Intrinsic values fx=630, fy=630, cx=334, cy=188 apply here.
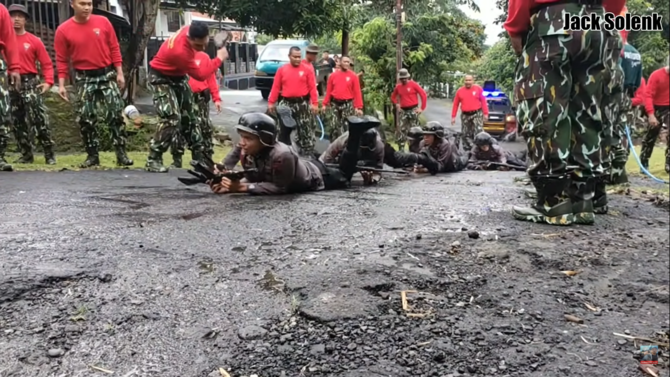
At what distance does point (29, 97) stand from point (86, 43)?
182 centimetres

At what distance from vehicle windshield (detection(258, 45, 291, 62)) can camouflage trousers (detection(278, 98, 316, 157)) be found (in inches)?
494

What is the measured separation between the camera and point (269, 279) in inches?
109

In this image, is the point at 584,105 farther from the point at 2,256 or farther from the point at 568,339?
the point at 2,256

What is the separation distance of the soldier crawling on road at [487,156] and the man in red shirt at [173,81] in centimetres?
523

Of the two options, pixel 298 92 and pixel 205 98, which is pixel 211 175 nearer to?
pixel 205 98

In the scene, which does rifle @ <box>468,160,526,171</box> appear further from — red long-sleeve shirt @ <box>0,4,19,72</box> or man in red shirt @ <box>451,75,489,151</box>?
red long-sleeve shirt @ <box>0,4,19,72</box>

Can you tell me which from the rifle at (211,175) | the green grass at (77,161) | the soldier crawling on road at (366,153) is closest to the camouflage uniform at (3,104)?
the green grass at (77,161)

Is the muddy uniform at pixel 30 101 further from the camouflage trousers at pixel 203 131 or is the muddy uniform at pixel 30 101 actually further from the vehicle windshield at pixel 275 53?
the vehicle windshield at pixel 275 53

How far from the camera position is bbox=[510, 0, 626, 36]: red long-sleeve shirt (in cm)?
400

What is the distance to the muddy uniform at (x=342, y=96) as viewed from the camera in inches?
483

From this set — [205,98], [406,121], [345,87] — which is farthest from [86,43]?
[406,121]

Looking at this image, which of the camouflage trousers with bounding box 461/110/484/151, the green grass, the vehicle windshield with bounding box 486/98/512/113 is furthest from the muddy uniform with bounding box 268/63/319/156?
the vehicle windshield with bounding box 486/98/512/113

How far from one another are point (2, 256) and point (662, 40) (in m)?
21.6

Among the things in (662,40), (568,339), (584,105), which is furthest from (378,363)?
(662,40)
